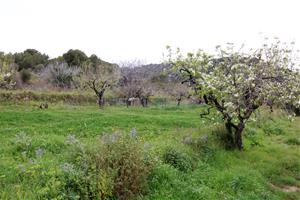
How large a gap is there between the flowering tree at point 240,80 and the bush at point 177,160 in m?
2.35

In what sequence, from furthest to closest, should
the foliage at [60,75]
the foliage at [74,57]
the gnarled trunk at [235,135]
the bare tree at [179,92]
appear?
the foliage at [74,57] < the foliage at [60,75] < the bare tree at [179,92] < the gnarled trunk at [235,135]

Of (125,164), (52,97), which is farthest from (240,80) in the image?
(52,97)

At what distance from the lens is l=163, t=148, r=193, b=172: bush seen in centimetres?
945

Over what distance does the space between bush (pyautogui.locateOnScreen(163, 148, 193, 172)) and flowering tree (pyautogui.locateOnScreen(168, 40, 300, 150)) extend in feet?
7.72

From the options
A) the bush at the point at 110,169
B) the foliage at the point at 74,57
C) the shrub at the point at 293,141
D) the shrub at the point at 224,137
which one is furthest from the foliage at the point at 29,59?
the bush at the point at 110,169

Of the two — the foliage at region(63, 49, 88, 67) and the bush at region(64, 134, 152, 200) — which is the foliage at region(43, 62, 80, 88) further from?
the bush at region(64, 134, 152, 200)

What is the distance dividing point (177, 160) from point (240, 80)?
137 inches

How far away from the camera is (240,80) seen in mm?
11258

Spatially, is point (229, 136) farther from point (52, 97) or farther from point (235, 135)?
point (52, 97)

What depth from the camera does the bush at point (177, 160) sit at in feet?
31.0

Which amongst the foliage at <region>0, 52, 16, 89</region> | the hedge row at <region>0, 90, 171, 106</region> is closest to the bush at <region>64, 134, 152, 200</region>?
the foliage at <region>0, 52, 16, 89</region>

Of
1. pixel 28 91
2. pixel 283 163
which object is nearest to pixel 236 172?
pixel 283 163

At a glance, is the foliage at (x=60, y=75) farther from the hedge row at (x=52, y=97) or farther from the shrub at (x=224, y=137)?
the shrub at (x=224, y=137)

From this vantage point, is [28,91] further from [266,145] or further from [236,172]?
[236,172]
